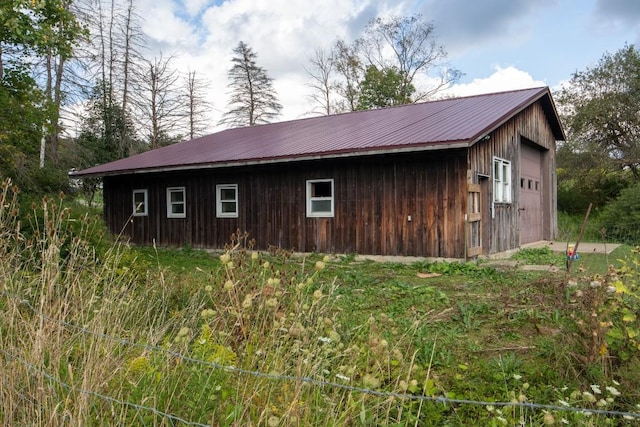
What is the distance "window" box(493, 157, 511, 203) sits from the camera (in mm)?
11242

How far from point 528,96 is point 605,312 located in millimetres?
11221

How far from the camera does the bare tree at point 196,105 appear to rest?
101ft

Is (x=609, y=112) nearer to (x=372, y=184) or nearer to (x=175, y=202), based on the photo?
(x=372, y=184)

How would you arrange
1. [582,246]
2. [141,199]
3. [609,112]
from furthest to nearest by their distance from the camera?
[609,112]
[141,199]
[582,246]

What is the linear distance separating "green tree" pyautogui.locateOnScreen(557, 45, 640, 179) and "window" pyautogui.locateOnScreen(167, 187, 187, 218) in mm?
21091

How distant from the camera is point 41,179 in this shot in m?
15.8

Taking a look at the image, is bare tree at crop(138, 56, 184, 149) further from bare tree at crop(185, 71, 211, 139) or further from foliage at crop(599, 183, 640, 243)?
foliage at crop(599, 183, 640, 243)

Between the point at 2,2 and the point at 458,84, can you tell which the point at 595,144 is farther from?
the point at 2,2

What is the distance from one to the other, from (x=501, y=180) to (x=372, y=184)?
3482mm

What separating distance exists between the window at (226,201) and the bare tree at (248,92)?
20.2m

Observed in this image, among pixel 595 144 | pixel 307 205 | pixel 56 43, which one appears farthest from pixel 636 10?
pixel 56 43

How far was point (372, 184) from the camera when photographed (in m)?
10.5

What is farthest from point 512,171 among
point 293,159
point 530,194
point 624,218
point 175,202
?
point 175,202

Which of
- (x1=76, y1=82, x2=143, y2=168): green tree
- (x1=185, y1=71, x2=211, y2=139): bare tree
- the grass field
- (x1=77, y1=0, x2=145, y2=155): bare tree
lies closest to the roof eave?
the grass field
